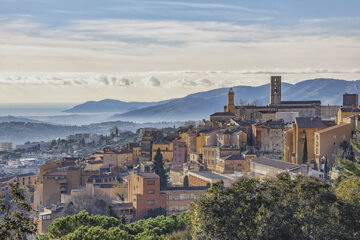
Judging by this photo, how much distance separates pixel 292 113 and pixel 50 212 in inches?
1183

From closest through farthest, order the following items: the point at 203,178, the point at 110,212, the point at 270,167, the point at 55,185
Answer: the point at 110,212 < the point at 270,167 < the point at 203,178 < the point at 55,185

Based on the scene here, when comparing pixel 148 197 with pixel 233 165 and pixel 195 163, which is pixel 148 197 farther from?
pixel 195 163

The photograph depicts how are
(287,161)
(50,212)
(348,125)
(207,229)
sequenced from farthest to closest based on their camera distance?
(287,161) → (348,125) → (50,212) → (207,229)

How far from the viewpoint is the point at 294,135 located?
47031 mm

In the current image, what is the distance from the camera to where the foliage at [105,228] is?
24.2 m

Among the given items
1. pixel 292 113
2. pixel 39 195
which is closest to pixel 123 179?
pixel 39 195

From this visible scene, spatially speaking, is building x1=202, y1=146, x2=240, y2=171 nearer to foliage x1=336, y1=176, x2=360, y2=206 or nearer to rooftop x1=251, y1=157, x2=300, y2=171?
rooftop x1=251, y1=157, x2=300, y2=171

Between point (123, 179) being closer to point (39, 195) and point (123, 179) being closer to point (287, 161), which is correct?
point (39, 195)

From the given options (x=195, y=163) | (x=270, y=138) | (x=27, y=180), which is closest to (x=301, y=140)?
(x=270, y=138)

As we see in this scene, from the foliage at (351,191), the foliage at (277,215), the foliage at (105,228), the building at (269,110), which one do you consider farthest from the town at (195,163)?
the foliage at (277,215)

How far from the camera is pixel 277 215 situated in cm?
1861

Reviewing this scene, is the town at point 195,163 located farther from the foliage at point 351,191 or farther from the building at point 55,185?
the foliage at point 351,191

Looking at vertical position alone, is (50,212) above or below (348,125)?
below

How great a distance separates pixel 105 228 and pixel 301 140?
72.4 ft
